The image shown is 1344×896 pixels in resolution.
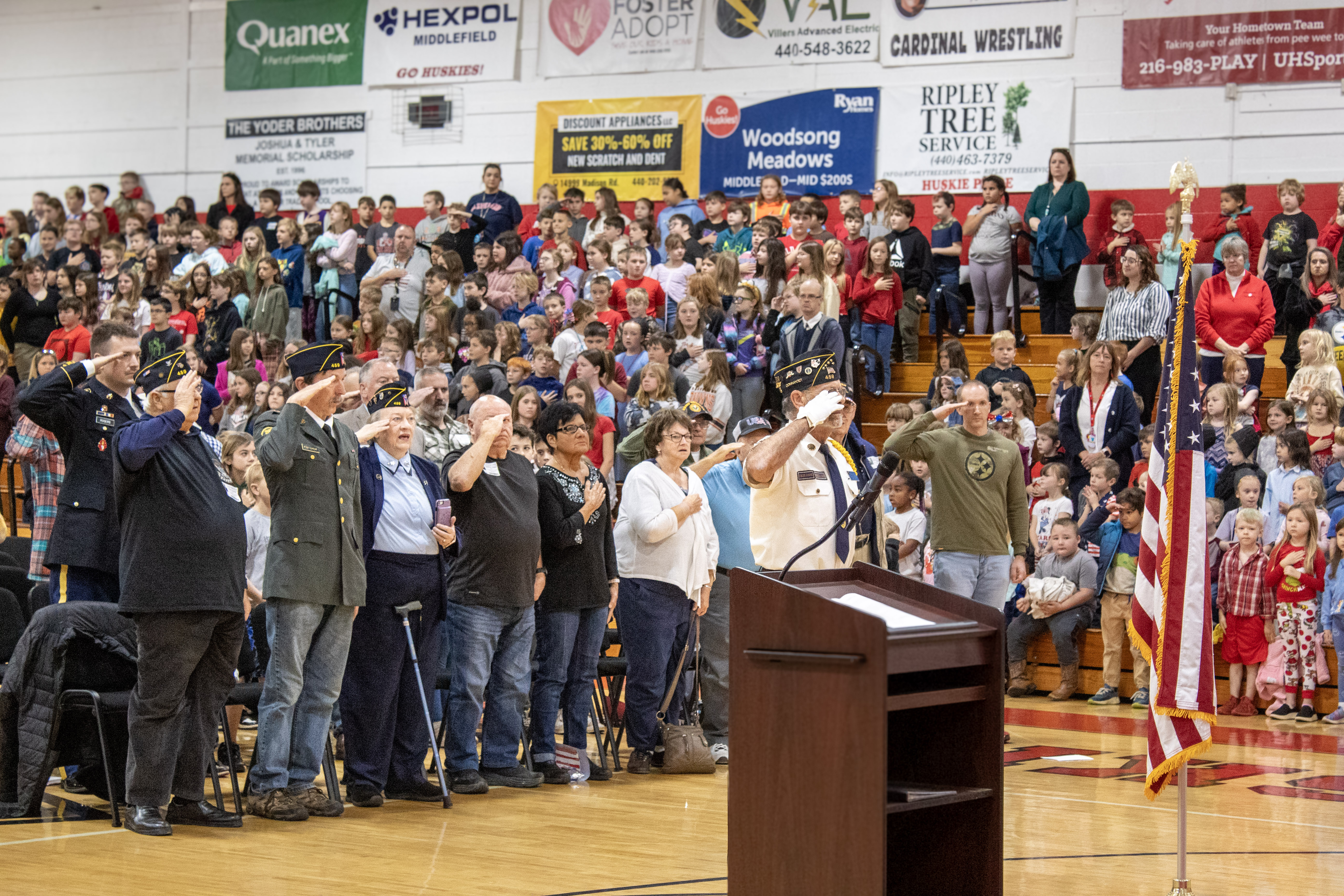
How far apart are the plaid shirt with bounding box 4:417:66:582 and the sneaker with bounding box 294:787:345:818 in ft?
5.15

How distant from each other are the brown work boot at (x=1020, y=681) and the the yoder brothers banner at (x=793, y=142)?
689 cm

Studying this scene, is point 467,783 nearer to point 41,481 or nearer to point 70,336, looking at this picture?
point 41,481

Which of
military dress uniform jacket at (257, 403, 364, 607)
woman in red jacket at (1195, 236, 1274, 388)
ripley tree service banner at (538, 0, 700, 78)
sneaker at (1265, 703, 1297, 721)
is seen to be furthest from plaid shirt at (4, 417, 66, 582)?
ripley tree service banner at (538, 0, 700, 78)

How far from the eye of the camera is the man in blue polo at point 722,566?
26.3 ft

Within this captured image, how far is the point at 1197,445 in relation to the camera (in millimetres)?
5215

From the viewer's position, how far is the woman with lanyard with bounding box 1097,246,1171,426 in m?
12.4

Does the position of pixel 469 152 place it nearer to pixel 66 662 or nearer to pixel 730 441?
pixel 730 441

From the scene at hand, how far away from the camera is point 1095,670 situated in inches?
420

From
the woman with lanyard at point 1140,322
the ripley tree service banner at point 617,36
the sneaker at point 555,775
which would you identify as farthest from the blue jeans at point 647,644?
the ripley tree service banner at point 617,36

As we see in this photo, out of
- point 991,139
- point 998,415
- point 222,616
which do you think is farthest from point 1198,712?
point 991,139

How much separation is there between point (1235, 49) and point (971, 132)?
2.60 meters

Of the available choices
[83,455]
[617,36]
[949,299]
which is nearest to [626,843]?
[83,455]

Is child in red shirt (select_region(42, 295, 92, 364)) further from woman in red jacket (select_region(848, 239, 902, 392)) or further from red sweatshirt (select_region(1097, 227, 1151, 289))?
red sweatshirt (select_region(1097, 227, 1151, 289))

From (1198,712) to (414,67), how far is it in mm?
15750
